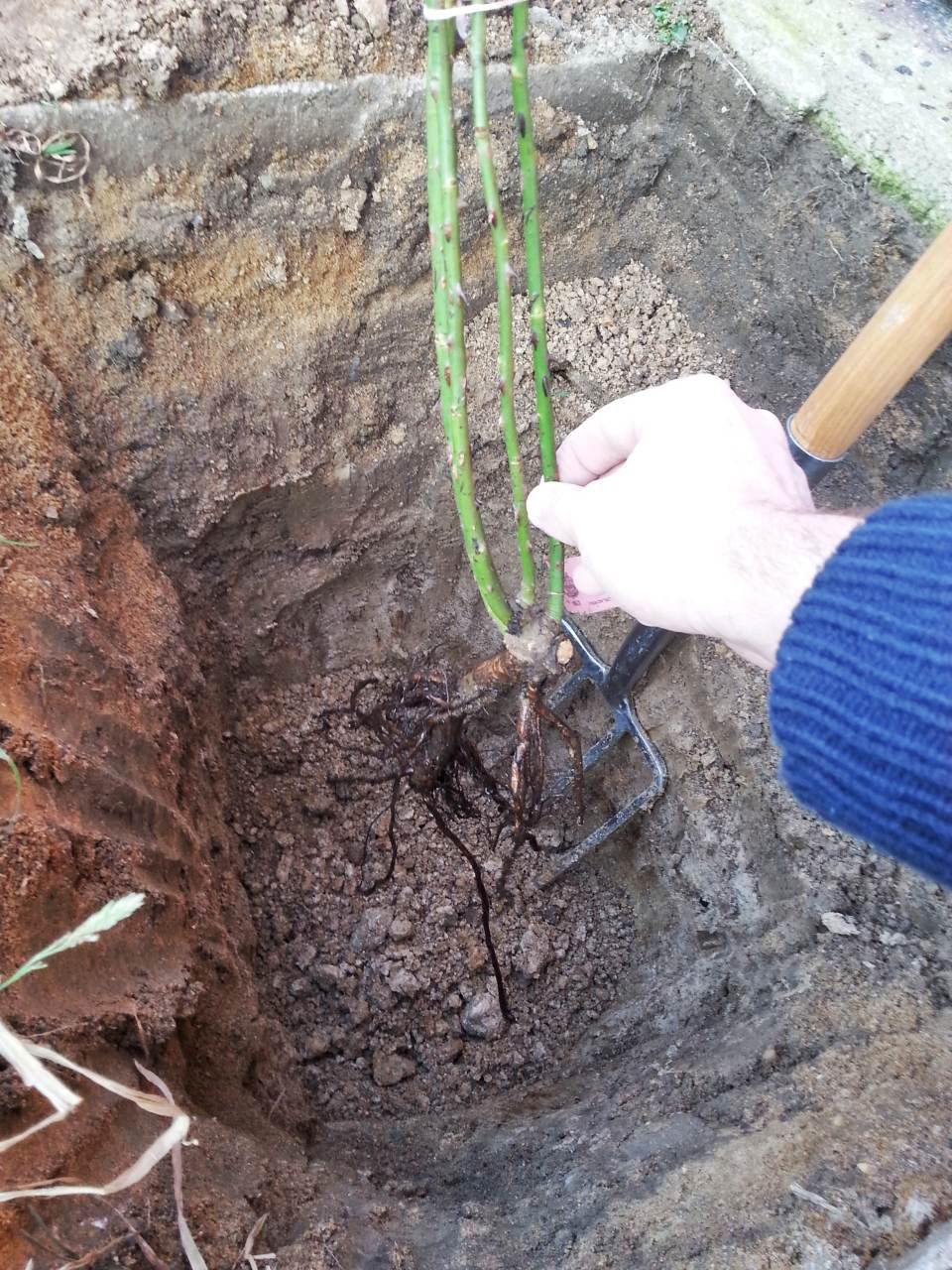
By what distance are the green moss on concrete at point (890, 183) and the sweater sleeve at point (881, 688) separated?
78cm

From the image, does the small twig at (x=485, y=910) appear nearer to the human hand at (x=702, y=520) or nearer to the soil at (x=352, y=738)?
the soil at (x=352, y=738)

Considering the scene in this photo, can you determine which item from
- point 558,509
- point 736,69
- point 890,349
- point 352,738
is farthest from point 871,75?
point 352,738

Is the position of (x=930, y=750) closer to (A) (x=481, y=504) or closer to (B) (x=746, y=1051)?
(B) (x=746, y=1051)

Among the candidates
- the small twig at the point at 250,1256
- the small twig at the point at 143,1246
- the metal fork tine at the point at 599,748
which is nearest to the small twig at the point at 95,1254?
the small twig at the point at 143,1246

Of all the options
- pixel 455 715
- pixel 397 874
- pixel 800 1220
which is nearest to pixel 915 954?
pixel 800 1220

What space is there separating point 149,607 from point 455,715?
574 mm

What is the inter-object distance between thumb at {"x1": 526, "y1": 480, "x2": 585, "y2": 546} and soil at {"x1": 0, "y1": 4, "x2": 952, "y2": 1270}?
2.13ft

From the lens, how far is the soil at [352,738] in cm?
105

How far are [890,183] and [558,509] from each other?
34.3 inches

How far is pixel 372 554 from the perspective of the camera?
1865mm

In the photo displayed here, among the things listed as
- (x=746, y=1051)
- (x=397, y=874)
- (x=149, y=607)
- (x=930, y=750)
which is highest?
(x=930, y=750)

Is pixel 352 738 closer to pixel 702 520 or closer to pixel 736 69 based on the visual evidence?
pixel 702 520

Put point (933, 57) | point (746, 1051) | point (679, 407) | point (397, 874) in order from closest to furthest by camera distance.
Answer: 1. point (679, 407)
2. point (746, 1051)
3. point (933, 57)
4. point (397, 874)

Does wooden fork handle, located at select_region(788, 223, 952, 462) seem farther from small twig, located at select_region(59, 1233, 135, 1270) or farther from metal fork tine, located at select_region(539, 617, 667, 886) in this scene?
small twig, located at select_region(59, 1233, 135, 1270)
